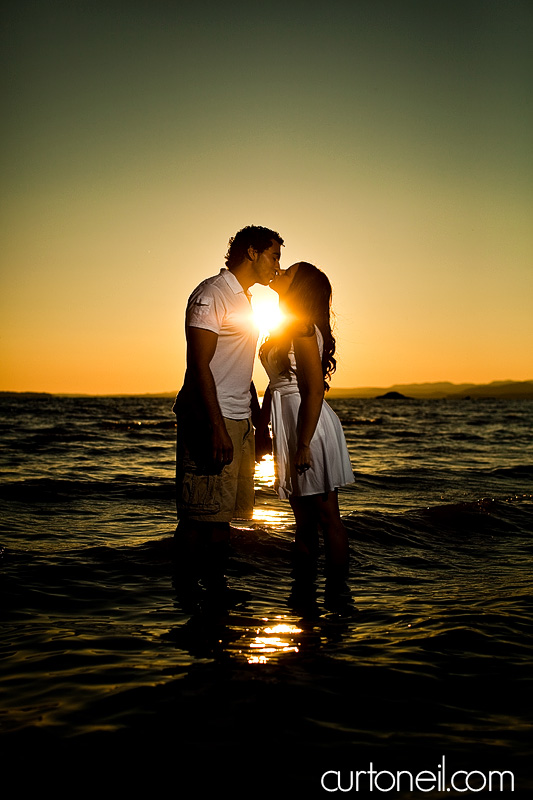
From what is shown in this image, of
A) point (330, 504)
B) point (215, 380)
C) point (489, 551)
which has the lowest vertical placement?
point (489, 551)

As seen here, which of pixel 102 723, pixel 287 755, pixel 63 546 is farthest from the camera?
pixel 63 546

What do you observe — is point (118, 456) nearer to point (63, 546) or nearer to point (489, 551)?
point (63, 546)

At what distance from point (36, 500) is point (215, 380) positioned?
533 cm

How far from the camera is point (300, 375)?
4.28 meters

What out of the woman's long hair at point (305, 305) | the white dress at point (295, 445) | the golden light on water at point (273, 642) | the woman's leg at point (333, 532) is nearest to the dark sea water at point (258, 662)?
the golden light on water at point (273, 642)

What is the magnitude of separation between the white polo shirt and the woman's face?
0.67 feet

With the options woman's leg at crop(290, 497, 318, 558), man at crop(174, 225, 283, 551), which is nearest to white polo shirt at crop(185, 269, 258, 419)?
man at crop(174, 225, 283, 551)

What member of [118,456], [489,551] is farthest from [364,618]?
[118,456]

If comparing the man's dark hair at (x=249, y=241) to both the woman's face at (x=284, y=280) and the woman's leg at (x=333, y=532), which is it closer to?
the woman's face at (x=284, y=280)

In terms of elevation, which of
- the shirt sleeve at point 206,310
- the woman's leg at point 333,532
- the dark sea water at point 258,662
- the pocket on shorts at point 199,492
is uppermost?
the shirt sleeve at point 206,310

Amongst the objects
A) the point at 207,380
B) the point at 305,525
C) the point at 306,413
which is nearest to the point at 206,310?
the point at 207,380

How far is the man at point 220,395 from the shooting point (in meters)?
3.95

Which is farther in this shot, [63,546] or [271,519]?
[271,519]

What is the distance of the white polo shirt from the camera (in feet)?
13.0
